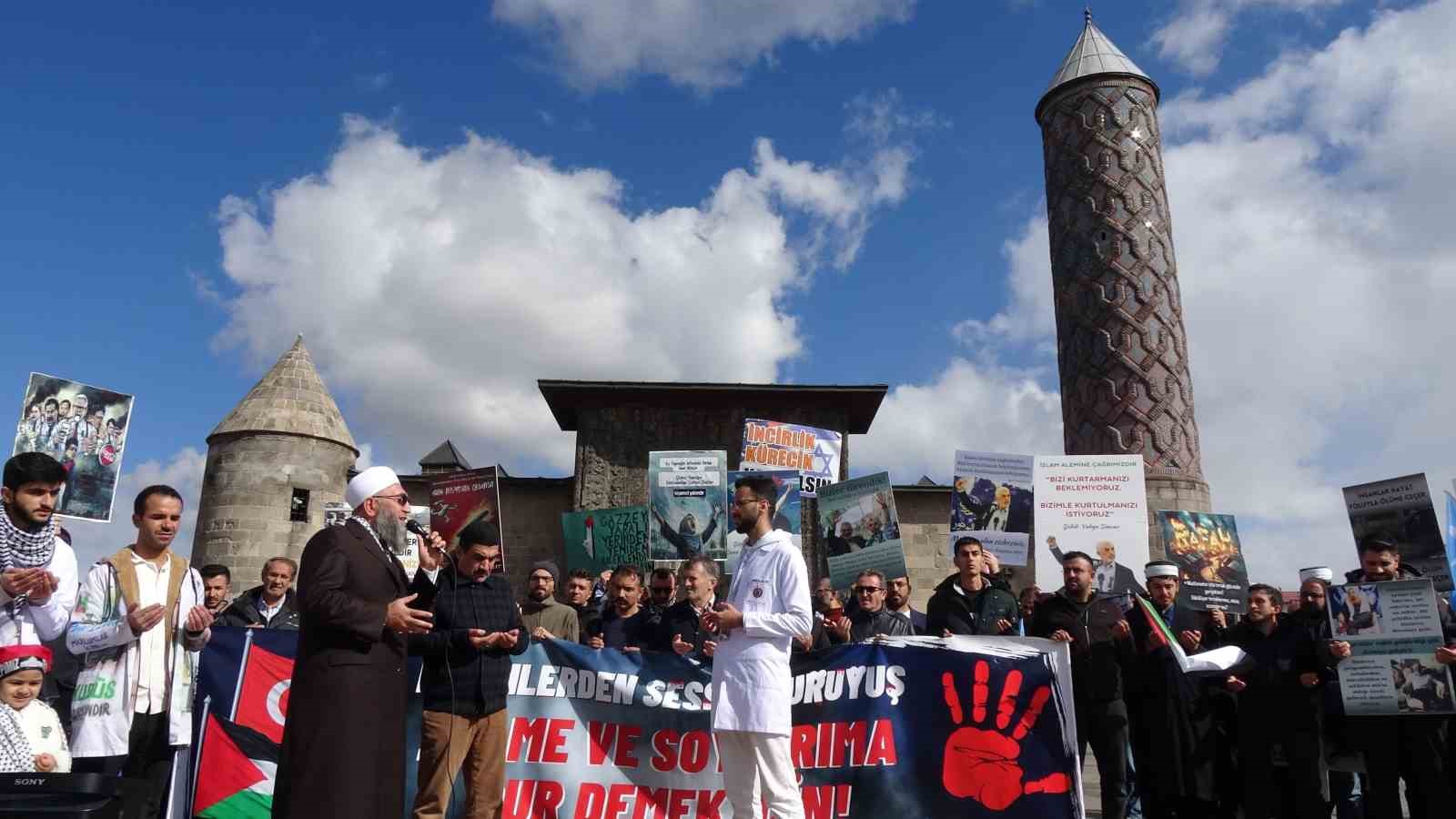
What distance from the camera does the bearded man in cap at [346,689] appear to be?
12.3 ft

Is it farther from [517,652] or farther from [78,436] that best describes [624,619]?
[78,436]

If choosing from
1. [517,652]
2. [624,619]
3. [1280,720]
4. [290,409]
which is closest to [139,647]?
[517,652]

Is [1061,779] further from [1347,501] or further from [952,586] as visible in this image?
[1347,501]

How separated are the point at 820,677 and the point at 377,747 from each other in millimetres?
3222

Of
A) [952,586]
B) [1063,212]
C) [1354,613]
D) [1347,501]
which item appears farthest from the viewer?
[1063,212]

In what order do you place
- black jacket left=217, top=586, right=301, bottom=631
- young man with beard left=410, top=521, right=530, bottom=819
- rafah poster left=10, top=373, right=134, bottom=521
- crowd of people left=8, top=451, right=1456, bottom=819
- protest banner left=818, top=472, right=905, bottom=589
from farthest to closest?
protest banner left=818, top=472, right=905, bottom=589 < rafah poster left=10, top=373, right=134, bottom=521 < black jacket left=217, top=586, right=301, bottom=631 < young man with beard left=410, top=521, right=530, bottom=819 < crowd of people left=8, top=451, right=1456, bottom=819

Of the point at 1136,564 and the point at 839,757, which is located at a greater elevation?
the point at 1136,564

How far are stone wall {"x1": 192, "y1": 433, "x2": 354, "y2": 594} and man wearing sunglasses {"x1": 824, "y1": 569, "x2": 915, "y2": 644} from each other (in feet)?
52.3

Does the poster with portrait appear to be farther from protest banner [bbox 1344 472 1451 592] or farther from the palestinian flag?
protest banner [bbox 1344 472 1451 592]

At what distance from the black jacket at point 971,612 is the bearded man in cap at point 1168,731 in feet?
3.17

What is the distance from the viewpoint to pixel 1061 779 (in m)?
5.81

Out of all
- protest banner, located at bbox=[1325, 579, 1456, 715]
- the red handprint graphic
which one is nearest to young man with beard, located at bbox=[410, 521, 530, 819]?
the red handprint graphic

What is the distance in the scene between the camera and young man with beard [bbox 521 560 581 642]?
7223 millimetres

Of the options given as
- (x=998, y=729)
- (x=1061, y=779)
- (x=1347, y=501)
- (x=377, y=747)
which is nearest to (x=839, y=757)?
(x=998, y=729)
